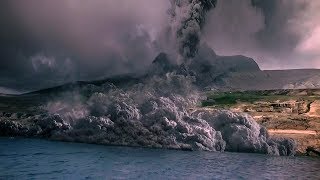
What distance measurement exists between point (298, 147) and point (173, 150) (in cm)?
6417

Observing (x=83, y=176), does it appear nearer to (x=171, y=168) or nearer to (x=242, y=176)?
(x=171, y=168)

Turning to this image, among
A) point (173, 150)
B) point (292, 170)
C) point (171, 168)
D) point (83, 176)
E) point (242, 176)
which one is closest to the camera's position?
point (83, 176)

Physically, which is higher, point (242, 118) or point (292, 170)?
point (242, 118)

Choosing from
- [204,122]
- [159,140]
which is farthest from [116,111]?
[204,122]

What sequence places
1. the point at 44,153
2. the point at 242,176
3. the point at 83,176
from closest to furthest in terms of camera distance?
1. the point at 83,176
2. the point at 242,176
3. the point at 44,153

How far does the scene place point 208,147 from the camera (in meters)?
188

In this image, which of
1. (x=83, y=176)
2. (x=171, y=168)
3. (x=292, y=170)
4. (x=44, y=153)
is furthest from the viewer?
(x=44, y=153)

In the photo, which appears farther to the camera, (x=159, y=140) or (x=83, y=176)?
(x=159, y=140)

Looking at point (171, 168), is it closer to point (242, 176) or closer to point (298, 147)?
point (242, 176)

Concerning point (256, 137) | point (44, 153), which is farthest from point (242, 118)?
point (44, 153)

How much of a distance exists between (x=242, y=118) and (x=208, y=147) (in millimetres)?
21148

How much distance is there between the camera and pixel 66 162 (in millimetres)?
122188

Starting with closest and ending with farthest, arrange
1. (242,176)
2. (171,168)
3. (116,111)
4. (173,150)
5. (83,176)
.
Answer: (83,176)
(242,176)
(171,168)
(173,150)
(116,111)

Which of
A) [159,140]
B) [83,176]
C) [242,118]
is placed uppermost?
[242,118]
